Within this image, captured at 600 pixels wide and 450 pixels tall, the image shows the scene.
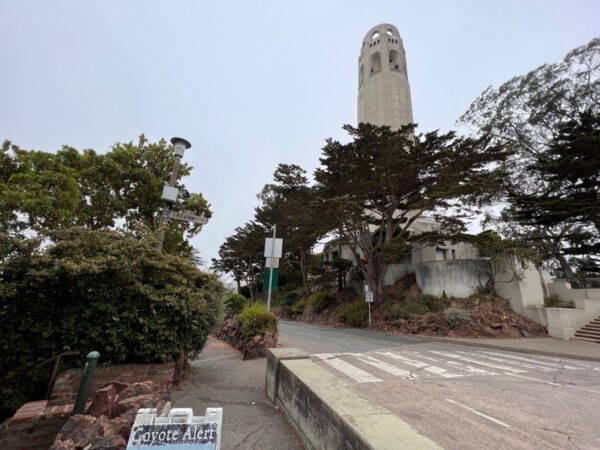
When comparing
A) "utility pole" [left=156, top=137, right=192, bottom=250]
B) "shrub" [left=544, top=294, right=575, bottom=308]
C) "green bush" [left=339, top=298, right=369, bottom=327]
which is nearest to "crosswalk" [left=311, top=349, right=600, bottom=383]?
"utility pole" [left=156, top=137, right=192, bottom=250]

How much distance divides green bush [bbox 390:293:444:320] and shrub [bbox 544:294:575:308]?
5909 millimetres

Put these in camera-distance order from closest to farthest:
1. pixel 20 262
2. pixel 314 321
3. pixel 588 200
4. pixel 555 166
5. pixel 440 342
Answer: pixel 20 262
pixel 440 342
pixel 588 200
pixel 555 166
pixel 314 321

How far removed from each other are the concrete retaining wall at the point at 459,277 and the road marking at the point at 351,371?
12.2 metres

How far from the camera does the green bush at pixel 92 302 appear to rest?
409 cm

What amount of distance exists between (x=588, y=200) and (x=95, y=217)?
27.4 meters

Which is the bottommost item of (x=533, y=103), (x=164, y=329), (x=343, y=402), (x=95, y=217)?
(x=343, y=402)

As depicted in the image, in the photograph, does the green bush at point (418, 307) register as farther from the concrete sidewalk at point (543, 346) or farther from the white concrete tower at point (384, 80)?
the white concrete tower at point (384, 80)

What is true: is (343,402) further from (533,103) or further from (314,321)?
(533,103)

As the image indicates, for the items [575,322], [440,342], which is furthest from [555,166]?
[440,342]

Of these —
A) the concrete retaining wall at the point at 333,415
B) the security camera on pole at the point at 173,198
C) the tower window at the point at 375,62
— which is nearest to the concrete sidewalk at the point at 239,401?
the concrete retaining wall at the point at 333,415

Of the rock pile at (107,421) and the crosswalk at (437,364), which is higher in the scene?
the rock pile at (107,421)

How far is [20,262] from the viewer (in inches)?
163

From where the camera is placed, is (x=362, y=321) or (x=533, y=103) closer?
(x=362, y=321)

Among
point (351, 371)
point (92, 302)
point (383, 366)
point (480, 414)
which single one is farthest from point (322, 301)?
point (92, 302)
